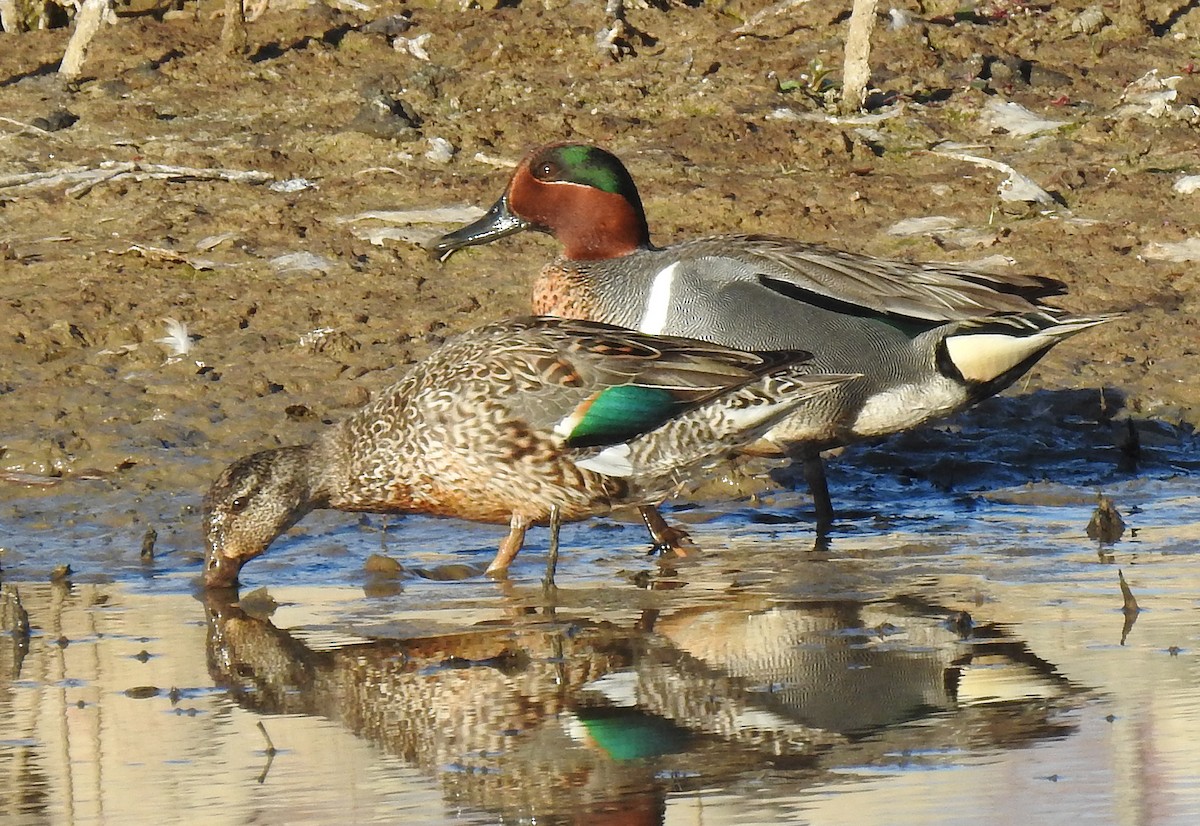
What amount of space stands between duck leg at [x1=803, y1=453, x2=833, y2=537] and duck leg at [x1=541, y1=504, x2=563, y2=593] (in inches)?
48.4

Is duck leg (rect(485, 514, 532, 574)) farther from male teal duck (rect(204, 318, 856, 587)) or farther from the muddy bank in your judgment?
the muddy bank

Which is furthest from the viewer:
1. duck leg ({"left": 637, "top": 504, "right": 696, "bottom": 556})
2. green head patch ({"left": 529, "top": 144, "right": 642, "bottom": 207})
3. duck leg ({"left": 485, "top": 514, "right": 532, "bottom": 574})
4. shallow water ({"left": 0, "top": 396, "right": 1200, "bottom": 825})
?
green head patch ({"left": 529, "top": 144, "right": 642, "bottom": 207})

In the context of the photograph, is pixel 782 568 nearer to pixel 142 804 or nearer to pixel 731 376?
pixel 731 376

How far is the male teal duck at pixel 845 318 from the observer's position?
641 cm

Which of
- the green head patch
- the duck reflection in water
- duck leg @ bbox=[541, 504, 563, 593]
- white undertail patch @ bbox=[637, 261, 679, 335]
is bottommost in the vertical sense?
the duck reflection in water

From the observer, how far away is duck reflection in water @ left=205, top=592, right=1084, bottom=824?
3.56 meters

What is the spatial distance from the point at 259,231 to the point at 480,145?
1.47 meters

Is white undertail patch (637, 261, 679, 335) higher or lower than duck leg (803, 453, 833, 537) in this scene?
higher

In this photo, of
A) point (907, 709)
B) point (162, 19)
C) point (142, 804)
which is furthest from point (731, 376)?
point (162, 19)

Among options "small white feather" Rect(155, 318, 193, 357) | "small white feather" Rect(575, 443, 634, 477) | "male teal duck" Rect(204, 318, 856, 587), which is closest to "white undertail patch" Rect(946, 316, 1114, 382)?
"male teal duck" Rect(204, 318, 856, 587)

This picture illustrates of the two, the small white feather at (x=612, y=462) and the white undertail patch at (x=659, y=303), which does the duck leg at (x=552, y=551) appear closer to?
the small white feather at (x=612, y=462)

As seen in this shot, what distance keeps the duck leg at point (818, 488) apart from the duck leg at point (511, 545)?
4.07ft

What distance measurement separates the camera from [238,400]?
748cm

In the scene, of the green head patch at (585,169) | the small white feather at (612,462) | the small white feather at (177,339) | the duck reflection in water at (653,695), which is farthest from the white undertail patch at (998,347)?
the small white feather at (177,339)
